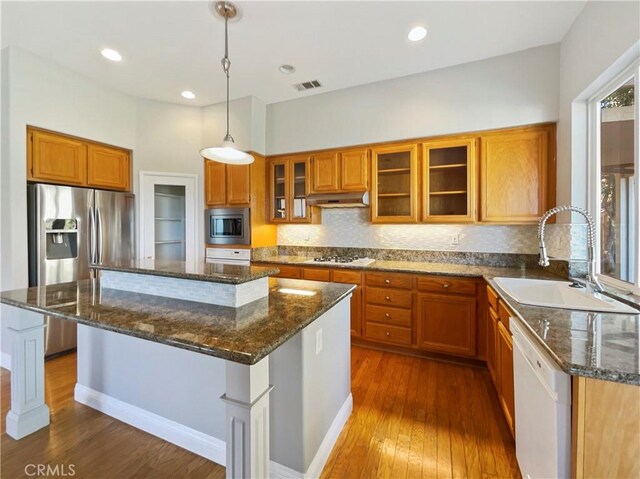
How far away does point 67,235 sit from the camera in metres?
2.92

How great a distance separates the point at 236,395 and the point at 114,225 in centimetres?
322

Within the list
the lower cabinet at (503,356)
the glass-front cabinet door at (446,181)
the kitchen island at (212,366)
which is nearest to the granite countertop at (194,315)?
the kitchen island at (212,366)

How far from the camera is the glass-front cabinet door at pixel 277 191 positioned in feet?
12.3

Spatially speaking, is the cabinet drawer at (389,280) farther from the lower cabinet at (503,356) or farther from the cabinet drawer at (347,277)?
the lower cabinet at (503,356)

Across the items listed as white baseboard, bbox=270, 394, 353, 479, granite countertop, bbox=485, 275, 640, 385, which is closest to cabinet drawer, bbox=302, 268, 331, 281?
white baseboard, bbox=270, 394, 353, 479

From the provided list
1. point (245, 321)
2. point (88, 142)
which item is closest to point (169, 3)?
point (88, 142)

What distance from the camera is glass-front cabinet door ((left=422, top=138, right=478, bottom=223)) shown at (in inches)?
114

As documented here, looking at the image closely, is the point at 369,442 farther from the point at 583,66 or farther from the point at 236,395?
the point at 583,66

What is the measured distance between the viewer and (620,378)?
0.82 metres

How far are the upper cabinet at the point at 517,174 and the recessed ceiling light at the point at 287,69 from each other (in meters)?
2.09

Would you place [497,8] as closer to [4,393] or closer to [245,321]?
[245,321]

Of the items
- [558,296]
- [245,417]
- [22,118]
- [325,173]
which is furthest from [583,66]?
[22,118]

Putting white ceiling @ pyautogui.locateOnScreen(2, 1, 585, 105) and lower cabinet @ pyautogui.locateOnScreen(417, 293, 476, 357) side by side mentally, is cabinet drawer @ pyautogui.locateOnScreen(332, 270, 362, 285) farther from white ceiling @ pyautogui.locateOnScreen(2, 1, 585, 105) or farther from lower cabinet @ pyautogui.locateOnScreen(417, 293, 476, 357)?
white ceiling @ pyautogui.locateOnScreen(2, 1, 585, 105)

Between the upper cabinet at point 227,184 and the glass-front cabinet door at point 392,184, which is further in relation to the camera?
the upper cabinet at point 227,184
